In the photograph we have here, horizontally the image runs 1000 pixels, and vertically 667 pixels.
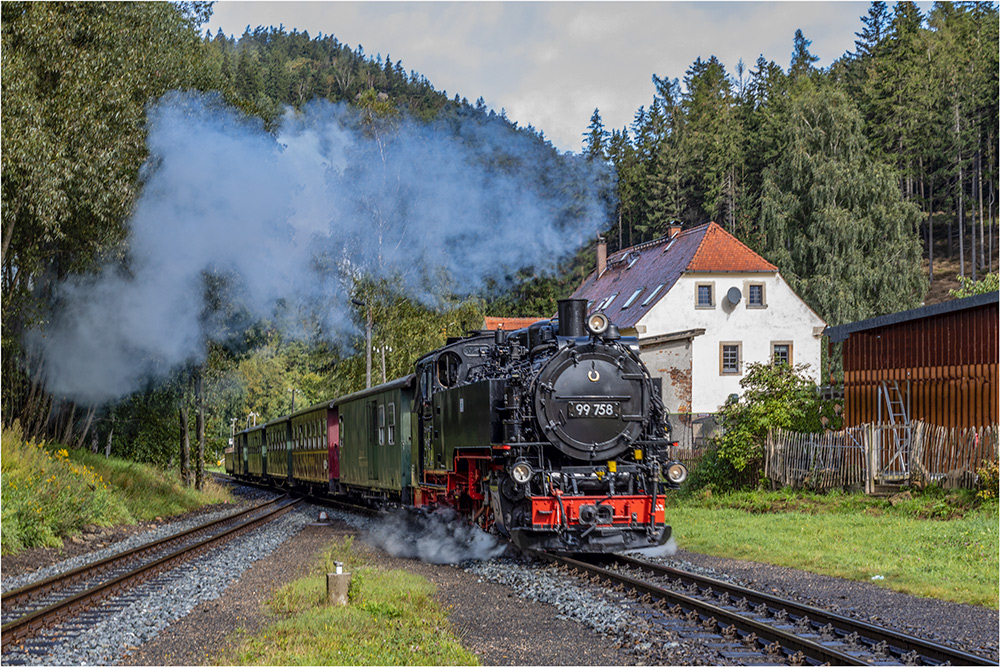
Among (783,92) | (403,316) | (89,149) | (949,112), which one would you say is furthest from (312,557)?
(783,92)

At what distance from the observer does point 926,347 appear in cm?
1828

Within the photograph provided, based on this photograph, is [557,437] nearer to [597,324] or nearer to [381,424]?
[597,324]

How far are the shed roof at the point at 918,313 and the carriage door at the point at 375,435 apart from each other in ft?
32.5

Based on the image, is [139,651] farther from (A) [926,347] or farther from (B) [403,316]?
(B) [403,316]

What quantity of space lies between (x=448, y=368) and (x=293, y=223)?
31.2 feet

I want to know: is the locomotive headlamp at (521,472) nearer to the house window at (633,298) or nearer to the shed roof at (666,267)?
the shed roof at (666,267)

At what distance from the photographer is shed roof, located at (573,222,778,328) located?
35.2 meters

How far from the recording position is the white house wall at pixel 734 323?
112 feet

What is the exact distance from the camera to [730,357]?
34938 millimetres

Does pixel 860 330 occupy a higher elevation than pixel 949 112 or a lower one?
lower

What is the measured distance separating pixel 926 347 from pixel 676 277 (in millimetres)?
16844

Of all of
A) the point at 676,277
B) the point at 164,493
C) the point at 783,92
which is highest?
the point at 783,92

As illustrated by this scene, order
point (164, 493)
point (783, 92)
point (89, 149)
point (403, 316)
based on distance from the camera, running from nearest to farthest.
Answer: point (89, 149) < point (164, 493) < point (403, 316) < point (783, 92)

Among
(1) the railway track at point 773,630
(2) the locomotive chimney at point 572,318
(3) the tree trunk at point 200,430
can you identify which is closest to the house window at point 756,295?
(3) the tree trunk at point 200,430
